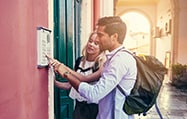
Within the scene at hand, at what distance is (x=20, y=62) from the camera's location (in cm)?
117

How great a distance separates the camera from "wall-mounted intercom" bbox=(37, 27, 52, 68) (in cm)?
144

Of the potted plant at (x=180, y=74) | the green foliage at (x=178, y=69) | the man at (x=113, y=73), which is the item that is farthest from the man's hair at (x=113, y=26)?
the green foliage at (x=178, y=69)

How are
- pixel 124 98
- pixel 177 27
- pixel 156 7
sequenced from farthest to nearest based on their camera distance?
pixel 156 7 < pixel 177 27 < pixel 124 98

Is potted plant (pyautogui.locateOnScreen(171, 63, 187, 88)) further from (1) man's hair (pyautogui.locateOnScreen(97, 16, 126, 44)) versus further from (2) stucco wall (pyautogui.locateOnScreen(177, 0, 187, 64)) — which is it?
(1) man's hair (pyautogui.locateOnScreen(97, 16, 126, 44))

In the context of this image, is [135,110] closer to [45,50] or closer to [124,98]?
[124,98]

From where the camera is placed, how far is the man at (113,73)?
70.6 inches

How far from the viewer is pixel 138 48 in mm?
19172

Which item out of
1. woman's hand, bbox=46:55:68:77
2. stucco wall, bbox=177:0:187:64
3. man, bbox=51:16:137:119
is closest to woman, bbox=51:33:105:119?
man, bbox=51:16:137:119

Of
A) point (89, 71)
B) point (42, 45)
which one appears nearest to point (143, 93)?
point (42, 45)

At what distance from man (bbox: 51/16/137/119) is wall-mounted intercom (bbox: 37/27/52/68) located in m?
0.24

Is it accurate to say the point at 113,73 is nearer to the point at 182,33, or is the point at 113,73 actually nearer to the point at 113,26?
the point at 113,26

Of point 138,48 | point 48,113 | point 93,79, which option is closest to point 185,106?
point 93,79

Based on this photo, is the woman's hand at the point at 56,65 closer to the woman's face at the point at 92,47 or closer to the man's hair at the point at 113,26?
the man's hair at the point at 113,26

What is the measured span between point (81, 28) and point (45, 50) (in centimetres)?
309
